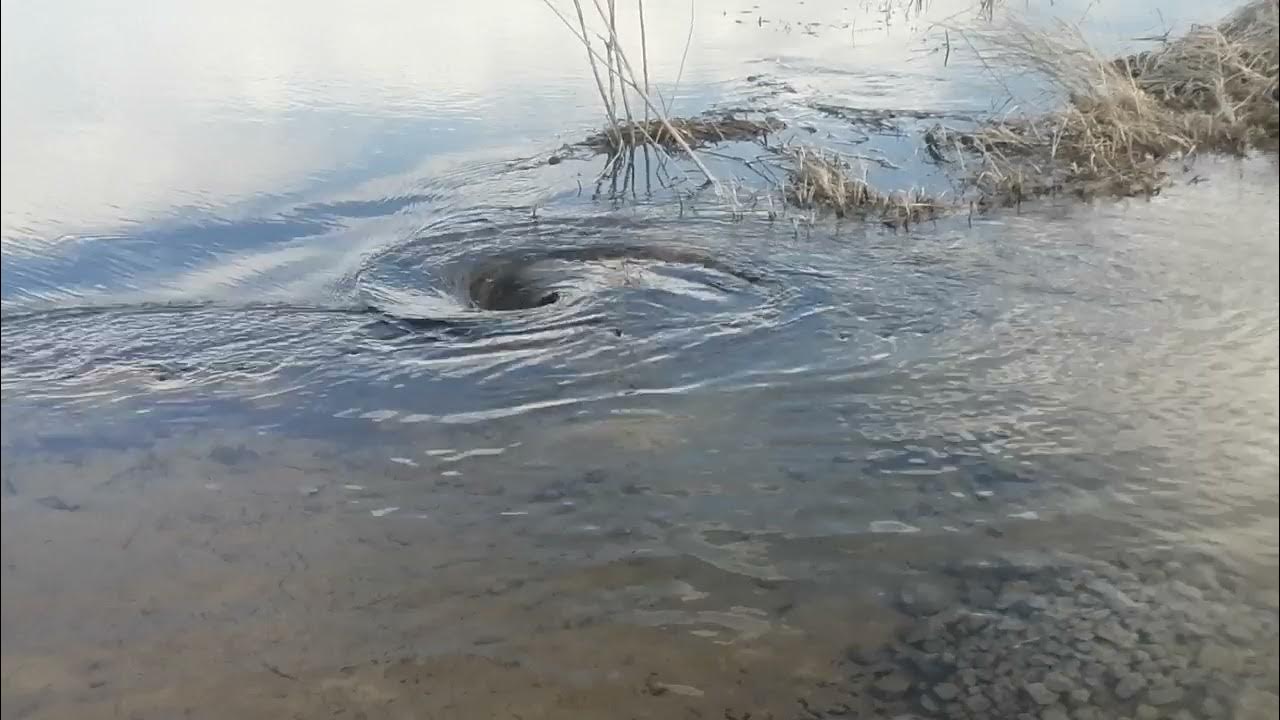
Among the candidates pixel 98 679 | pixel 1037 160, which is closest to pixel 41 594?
pixel 98 679

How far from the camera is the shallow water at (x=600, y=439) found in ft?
9.37

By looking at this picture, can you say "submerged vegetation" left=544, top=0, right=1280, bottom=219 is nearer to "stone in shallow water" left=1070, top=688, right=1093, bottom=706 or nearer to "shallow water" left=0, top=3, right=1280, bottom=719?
"shallow water" left=0, top=3, right=1280, bottom=719

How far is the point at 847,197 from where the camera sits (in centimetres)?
725

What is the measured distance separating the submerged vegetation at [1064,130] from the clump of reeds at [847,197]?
0.01 meters

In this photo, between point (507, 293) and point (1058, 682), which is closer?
point (1058, 682)

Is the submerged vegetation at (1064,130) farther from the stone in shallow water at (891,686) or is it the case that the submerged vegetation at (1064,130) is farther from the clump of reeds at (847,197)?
the stone in shallow water at (891,686)

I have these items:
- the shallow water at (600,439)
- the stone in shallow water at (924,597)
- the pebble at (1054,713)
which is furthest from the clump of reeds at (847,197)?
the pebble at (1054,713)

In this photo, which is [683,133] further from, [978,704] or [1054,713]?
[1054,713]

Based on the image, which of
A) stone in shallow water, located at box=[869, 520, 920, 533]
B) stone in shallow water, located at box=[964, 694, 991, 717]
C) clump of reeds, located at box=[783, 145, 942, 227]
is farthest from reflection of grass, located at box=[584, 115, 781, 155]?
stone in shallow water, located at box=[964, 694, 991, 717]

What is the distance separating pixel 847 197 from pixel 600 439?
3678 mm

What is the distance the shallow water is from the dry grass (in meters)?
0.22

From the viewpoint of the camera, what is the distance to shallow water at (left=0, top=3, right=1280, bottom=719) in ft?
9.37

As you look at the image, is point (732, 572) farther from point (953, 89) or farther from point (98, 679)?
point (953, 89)

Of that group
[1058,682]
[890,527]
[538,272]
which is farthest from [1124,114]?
[1058,682]
